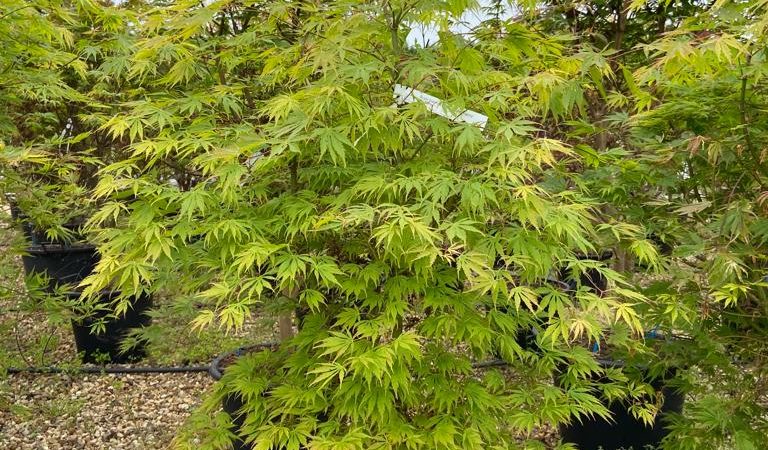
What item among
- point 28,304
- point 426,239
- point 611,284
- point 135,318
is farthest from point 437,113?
point 135,318

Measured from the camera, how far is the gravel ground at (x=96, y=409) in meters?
3.15

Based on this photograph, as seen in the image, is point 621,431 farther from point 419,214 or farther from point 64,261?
point 64,261

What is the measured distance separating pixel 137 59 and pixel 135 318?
242 cm

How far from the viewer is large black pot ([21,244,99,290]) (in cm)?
414

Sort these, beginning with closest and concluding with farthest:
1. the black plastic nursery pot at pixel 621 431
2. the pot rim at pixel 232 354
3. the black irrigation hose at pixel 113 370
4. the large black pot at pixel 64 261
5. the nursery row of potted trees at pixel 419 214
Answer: the nursery row of potted trees at pixel 419 214 → the pot rim at pixel 232 354 → the black plastic nursery pot at pixel 621 431 → the black irrigation hose at pixel 113 370 → the large black pot at pixel 64 261

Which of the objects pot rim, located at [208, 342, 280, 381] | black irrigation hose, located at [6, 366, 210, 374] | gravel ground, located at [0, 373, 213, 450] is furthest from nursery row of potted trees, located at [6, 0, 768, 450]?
black irrigation hose, located at [6, 366, 210, 374]

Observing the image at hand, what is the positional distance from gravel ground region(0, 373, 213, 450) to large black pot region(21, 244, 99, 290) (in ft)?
2.07

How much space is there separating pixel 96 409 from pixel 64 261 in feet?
3.71

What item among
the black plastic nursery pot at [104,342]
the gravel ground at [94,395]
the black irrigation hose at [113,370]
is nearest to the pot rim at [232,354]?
the gravel ground at [94,395]

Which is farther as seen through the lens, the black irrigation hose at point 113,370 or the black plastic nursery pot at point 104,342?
the black plastic nursery pot at point 104,342

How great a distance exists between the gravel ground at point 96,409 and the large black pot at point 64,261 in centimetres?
63

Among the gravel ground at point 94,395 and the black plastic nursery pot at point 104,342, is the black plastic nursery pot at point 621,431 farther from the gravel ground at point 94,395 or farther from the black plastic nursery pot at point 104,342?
the black plastic nursery pot at point 104,342

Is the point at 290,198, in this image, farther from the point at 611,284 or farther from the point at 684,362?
the point at 684,362

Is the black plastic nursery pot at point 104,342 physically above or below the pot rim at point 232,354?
below
